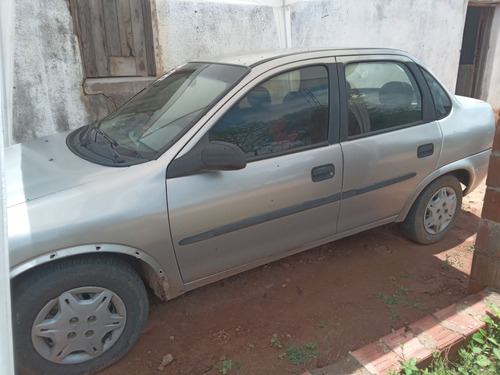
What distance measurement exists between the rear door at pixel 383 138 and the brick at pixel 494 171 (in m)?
0.73

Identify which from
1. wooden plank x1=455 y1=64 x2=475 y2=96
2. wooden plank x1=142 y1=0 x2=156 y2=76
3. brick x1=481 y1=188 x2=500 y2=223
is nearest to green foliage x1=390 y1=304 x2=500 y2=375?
brick x1=481 y1=188 x2=500 y2=223

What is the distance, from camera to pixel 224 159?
7.53 feet

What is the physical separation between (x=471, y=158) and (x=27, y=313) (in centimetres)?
363

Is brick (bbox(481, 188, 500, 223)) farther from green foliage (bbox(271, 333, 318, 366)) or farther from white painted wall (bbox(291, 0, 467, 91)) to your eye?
white painted wall (bbox(291, 0, 467, 91))

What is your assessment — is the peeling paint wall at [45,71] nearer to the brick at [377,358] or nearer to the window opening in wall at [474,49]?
the brick at [377,358]

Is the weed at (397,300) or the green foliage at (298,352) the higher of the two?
the green foliage at (298,352)

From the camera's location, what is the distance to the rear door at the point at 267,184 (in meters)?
2.40

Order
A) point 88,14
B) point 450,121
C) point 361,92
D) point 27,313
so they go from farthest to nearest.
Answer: point 88,14, point 450,121, point 361,92, point 27,313

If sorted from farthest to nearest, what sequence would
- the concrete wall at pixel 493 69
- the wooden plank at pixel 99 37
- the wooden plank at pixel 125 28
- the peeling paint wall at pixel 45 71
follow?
the concrete wall at pixel 493 69 → the wooden plank at pixel 125 28 → the wooden plank at pixel 99 37 → the peeling paint wall at pixel 45 71

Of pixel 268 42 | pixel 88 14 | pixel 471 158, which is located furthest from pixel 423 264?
pixel 88 14

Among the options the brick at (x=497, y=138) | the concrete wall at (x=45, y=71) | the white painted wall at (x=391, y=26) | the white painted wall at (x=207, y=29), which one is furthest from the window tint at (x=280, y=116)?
the white painted wall at (x=391, y=26)

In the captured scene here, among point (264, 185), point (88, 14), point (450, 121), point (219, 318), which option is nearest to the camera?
point (264, 185)

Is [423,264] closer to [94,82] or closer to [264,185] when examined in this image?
[264,185]

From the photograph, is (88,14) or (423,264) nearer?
(423,264)
